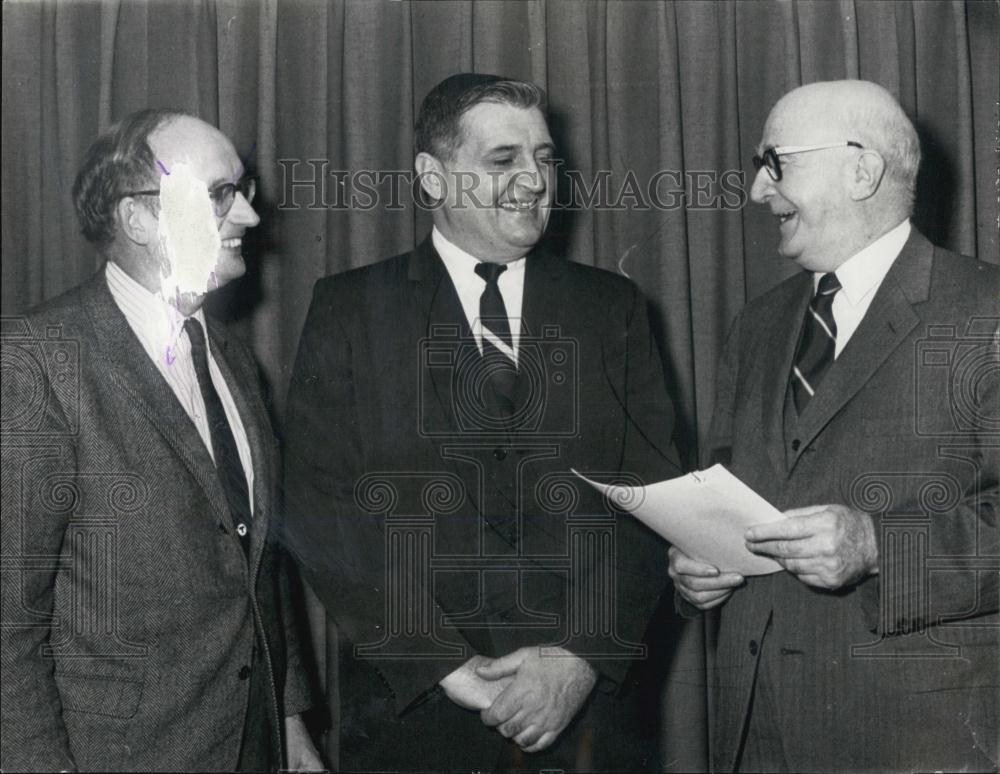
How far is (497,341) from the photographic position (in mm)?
1527

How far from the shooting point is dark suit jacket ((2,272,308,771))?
129 cm

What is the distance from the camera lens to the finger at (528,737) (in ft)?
4.85

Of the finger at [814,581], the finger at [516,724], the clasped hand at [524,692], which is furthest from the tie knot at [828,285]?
the finger at [516,724]

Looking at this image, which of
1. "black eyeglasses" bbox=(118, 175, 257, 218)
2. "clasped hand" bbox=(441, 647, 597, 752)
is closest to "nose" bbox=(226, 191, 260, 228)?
"black eyeglasses" bbox=(118, 175, 257, 218)

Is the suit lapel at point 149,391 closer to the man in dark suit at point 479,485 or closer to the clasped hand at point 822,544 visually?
the man in dark suit at point 479,485

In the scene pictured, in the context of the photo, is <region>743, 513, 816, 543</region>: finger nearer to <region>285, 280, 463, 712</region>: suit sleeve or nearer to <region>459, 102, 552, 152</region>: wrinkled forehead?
<region>285, 280, 463, 712</region>: suit sleeve

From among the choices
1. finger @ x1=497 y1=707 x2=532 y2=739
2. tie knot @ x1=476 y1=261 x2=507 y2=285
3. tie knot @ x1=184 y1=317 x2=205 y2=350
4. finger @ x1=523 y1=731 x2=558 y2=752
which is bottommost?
finger @ x1=523 y1=731 x2=558 y2=752

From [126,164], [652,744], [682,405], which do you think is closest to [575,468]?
[682,405]

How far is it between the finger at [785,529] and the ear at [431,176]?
726mm

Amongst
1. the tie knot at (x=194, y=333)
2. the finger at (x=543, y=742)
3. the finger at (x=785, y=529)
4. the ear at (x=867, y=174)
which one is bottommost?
the finger at (x=543, y=742)

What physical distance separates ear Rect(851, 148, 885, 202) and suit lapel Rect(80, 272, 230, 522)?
3.48 feet

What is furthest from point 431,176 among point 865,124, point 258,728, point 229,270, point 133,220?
point 258,728

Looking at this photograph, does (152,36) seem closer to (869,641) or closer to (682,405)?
(682,405)

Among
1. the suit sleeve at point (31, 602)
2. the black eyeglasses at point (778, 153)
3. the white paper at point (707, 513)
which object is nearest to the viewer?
the suit sleeve at point (31, 602)
